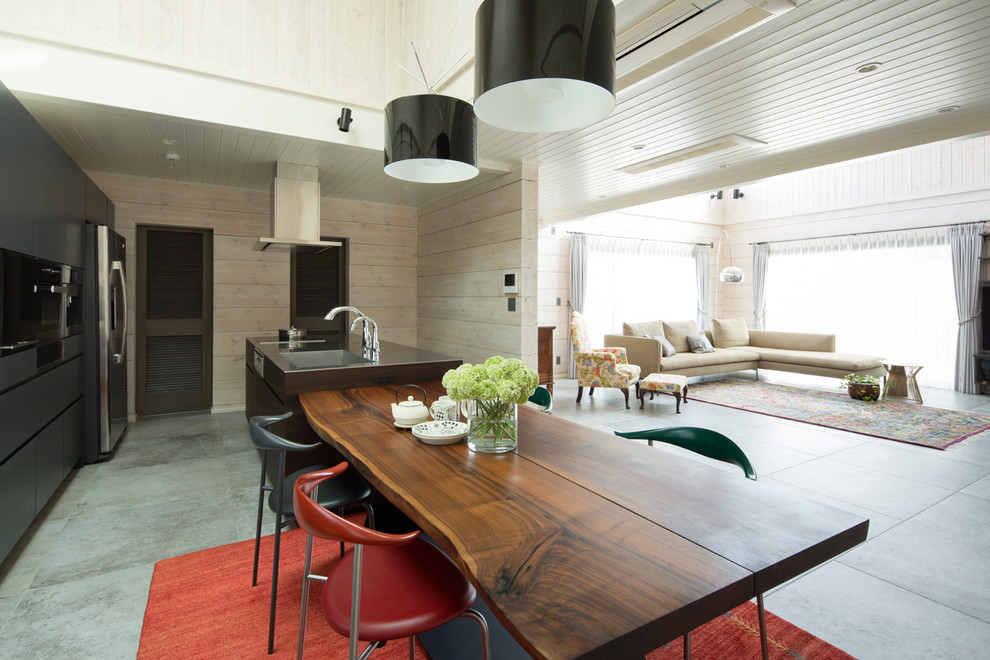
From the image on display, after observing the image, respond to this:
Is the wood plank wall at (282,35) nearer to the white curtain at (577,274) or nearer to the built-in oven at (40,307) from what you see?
the built-in oven at (40,307)

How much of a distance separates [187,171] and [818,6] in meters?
4.93

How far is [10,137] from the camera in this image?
2127mm

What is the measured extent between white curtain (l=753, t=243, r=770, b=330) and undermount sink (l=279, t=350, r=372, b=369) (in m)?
8.47

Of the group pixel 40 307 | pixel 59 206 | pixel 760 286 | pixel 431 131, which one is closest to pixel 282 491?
pixel 431 131

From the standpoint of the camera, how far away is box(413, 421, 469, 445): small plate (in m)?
1.69

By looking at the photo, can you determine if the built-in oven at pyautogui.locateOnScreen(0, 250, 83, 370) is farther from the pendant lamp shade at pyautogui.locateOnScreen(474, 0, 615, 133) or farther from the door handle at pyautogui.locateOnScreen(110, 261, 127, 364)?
the pendant lamp shade at pyautogui.locateOnScreen(474, 0, 615, 133)

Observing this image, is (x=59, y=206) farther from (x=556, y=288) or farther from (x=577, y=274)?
(x=577, y=274)

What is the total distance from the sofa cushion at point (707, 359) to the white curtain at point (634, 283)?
1.51 metres

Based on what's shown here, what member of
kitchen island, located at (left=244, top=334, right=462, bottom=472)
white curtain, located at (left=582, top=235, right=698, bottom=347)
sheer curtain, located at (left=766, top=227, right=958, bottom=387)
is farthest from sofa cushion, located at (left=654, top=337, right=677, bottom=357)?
kitchen island, located at (left=244, top=334, right=462, bottom=472)

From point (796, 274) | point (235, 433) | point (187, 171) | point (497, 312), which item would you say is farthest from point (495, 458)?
point (796, 274)

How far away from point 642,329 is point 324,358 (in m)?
5.42

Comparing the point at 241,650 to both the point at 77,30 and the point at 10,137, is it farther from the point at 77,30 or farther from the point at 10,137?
the point at 77,30

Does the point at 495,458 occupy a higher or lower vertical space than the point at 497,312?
lower

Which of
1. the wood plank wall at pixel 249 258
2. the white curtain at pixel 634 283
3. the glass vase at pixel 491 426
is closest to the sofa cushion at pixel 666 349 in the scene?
the white curtain at pixel 634 283
